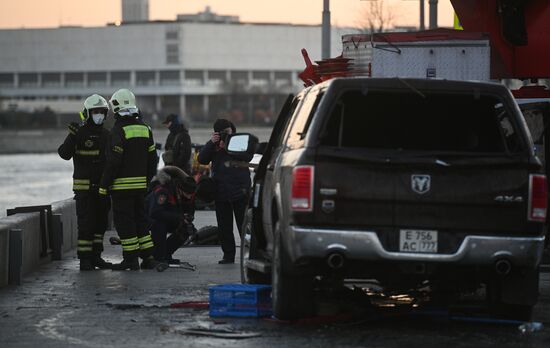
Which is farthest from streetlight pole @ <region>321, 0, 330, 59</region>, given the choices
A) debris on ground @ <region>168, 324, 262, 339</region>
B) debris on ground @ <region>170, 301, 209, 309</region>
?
debris on ground @ <region>168, 324, 262, 339</region>

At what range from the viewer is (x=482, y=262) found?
34.1ft

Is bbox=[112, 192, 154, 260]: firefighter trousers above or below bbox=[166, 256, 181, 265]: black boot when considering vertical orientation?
above

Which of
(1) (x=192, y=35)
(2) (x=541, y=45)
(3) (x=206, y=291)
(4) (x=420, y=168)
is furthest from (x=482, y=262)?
(1) (x=192, y=35)

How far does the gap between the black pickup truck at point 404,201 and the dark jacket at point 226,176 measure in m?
6.02

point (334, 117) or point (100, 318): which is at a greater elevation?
point (334, 117)

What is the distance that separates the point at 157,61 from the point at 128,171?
177 m

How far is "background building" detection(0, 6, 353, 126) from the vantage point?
190625 mm

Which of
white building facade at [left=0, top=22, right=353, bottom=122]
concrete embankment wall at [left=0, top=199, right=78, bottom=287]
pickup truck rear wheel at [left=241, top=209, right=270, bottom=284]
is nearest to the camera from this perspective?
pickup truck rear wheel at [left=241, top=209, right=270, bottom=284]

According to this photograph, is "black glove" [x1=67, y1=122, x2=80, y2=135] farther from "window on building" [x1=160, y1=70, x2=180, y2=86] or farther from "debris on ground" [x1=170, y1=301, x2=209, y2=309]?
"window on building" [x1=160, y1=70, x2=180, y2=86]

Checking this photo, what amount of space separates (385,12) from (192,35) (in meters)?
141

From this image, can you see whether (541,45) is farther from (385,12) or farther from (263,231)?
(385,12)

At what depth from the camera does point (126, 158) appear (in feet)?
51.9

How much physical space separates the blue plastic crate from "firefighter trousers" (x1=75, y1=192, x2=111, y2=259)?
482cm

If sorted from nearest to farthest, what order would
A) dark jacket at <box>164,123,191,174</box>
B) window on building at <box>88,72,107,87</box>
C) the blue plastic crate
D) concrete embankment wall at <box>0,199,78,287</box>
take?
1. the blue plastic crate
2. concrete embankment wall at <box>0,199,78,287</box>
3. dark jacket at <box>164,123,191,174</box>
4. window on building at <box>88,72,107,87</box>
